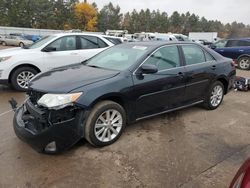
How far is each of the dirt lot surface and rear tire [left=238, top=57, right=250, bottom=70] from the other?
8568 millimetres

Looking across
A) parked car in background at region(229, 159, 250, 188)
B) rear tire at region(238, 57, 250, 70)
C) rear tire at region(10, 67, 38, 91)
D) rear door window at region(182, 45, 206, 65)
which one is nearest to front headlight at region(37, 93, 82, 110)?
parked car in background at region(229, 159, 250, 188)

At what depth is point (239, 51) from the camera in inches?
499

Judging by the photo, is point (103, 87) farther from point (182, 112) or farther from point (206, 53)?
point (206, 53)

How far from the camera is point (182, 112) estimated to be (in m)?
5.39

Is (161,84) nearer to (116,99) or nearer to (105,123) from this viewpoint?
(116,99)

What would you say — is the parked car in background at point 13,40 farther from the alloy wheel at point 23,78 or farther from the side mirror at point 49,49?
the alloy wheel at point 23,78

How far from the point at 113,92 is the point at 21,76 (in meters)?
3.93

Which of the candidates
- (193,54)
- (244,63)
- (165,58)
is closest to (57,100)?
(165,58)

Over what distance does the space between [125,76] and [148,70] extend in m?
0.37

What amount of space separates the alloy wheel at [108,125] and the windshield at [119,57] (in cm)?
76

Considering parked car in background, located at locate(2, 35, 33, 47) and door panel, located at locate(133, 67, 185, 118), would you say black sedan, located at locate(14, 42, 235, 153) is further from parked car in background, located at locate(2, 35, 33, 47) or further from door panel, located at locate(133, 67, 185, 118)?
parked car in background, located at locate(2, 35, 33, 47)

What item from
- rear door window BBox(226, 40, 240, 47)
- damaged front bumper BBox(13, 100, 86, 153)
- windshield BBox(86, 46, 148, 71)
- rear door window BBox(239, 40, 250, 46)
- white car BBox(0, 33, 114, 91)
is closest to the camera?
damaged front bumper BBox(13, 100, 86, 153)

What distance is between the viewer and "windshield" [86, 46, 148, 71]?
4246mm

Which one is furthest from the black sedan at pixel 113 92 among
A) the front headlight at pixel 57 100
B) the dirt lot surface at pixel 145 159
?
the dirt lot surface at pixel 145 159
